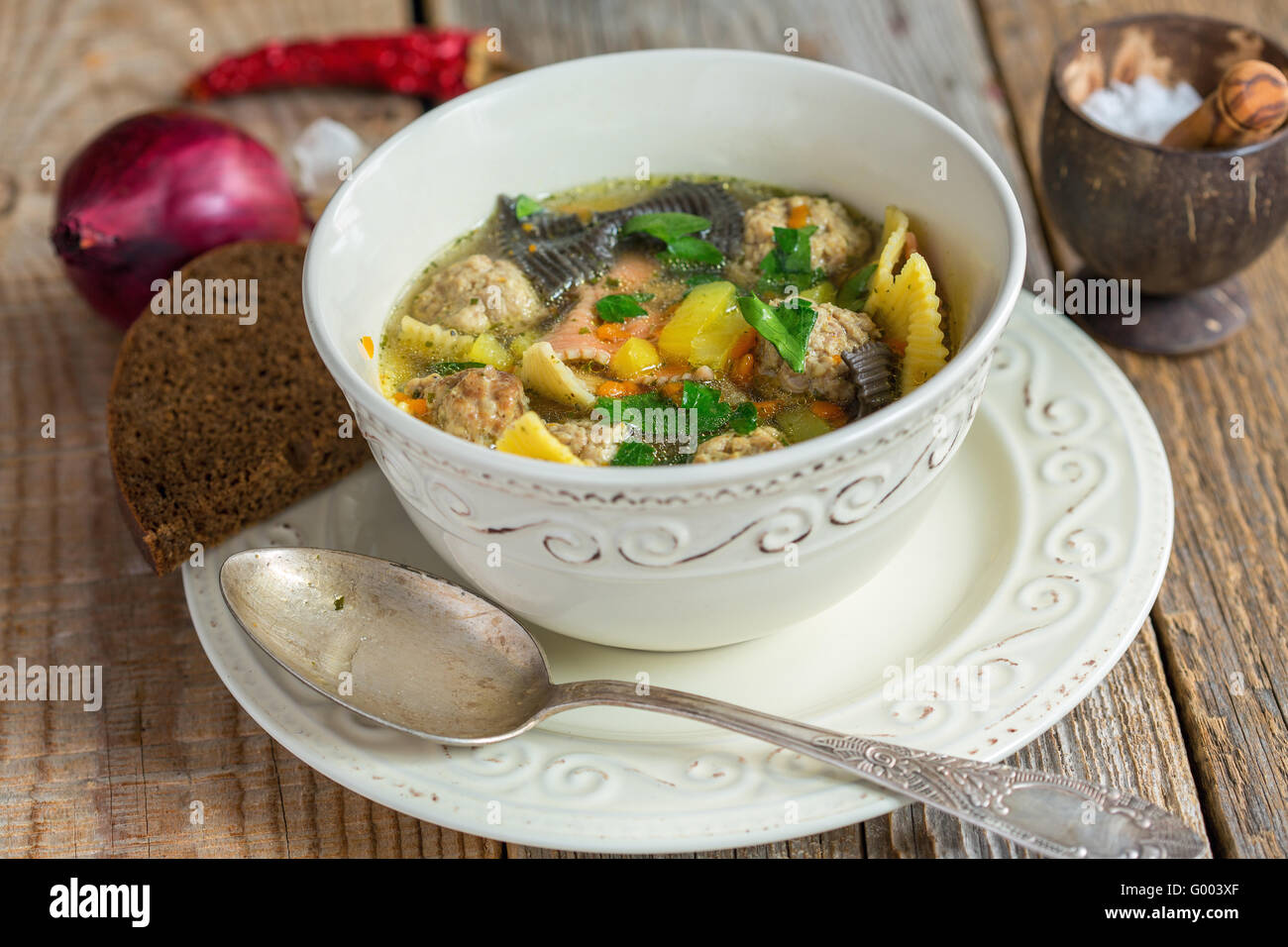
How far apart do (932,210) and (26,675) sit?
222cm

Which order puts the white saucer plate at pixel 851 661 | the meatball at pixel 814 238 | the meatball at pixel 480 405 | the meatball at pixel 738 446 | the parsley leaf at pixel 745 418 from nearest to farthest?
1. the white saucer plate at pixel 851 661
2. the meatball at pixel 738 446
3. the meatball at pixel 480 405
4. the parsley leaf at pixel 745 418
5. the meatball at pixel 814 238

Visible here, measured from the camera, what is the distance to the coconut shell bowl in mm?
2932

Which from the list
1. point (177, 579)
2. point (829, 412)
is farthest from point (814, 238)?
point (177, 579)

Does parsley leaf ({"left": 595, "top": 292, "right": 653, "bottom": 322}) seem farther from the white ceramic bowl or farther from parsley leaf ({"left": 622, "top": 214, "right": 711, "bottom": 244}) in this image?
the white ceramic bowl

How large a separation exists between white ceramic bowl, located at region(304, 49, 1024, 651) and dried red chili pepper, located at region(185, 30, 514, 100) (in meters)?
1.37

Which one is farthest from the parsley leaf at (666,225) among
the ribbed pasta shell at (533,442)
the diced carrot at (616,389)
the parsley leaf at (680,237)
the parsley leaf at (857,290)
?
the ribbed pasta shell at (533,442)

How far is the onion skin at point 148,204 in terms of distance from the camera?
10.8ft

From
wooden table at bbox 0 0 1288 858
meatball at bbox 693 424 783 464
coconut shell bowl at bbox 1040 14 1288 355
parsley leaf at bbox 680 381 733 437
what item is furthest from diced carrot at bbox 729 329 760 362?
coconut shell bowl at bbox 1040 14 1288 355

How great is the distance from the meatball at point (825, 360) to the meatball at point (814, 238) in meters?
0.30

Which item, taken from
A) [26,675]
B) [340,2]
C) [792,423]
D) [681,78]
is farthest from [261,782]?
[340,2]

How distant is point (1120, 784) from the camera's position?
2281 mm

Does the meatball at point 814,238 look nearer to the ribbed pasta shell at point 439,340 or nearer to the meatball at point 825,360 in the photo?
the meatball at point 825,360

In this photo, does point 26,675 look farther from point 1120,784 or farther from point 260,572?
point 1120,784

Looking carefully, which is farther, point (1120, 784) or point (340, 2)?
point (340, 2)
